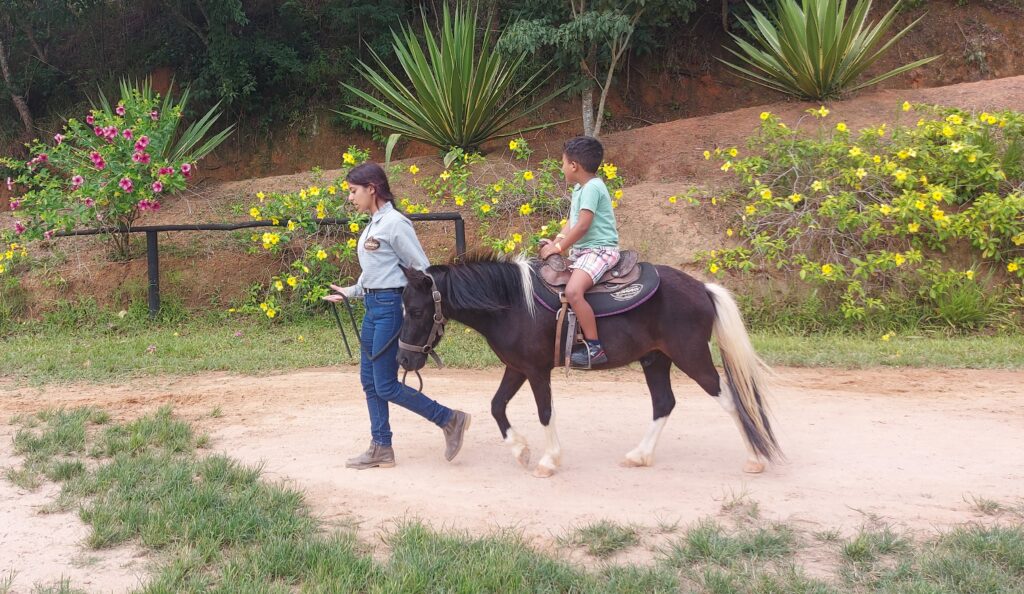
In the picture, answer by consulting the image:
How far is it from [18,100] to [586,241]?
12.8 m

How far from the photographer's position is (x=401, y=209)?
9516 mm

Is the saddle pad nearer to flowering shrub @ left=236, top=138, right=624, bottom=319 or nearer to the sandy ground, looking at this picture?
the sandy ground

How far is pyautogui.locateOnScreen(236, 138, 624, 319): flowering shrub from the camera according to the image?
9.23 meters

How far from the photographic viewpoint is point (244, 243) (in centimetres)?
Result: 993

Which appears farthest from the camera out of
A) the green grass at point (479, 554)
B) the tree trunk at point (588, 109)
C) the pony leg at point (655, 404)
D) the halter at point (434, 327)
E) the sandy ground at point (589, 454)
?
the tree trunk at point (588, 109)

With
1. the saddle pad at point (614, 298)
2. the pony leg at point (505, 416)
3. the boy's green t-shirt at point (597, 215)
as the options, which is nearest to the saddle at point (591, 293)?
the saddle pad at point (614, 298)

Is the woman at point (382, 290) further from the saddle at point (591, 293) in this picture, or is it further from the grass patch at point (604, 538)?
the grass patch at point (604, 538)

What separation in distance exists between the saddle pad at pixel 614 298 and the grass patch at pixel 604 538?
1220 millimetres

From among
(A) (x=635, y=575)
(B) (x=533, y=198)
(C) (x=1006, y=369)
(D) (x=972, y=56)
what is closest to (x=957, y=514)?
(A) (x=635, y=575)

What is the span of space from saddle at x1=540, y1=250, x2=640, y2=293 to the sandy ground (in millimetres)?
1059

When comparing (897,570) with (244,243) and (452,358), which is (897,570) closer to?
(452,358)

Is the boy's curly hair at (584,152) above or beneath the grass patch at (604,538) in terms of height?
above

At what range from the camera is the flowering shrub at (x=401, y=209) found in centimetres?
923

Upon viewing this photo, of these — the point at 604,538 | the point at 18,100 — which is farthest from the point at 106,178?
the point at 604,538
